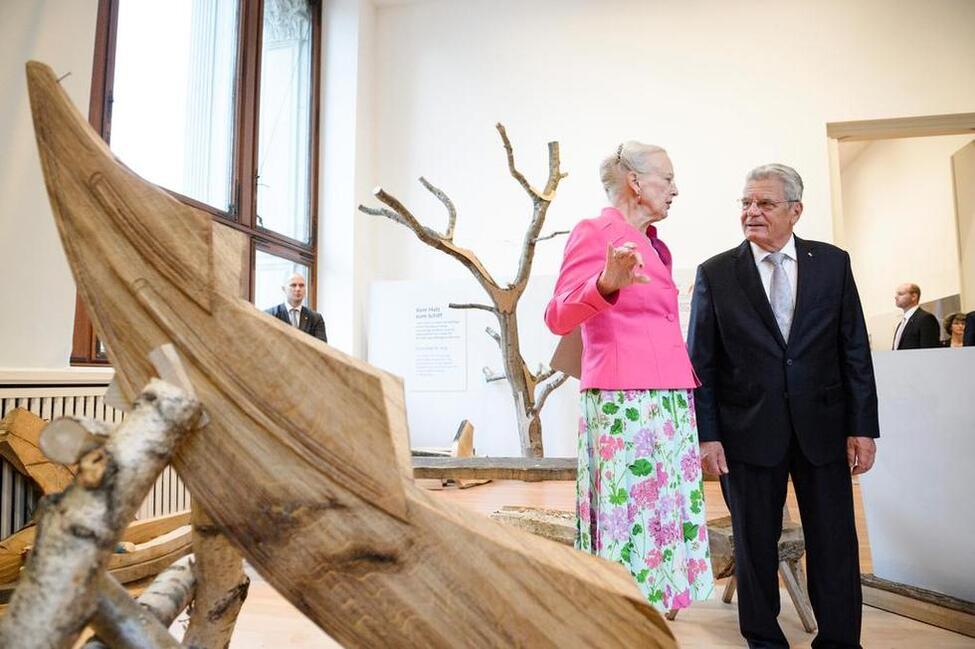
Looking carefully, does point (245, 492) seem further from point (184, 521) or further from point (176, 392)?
point (184, 521)

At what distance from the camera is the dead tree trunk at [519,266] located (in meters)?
3.71

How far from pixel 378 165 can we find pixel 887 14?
468cm

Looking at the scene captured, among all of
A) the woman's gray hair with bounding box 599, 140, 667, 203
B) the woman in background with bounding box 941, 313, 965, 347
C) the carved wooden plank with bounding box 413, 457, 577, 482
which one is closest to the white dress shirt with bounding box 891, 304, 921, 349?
the woman in background with bounding box 941, 313, 965, 347

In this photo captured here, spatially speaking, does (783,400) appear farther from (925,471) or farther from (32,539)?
(32,539)

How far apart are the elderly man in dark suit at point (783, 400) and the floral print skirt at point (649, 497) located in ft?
0.76

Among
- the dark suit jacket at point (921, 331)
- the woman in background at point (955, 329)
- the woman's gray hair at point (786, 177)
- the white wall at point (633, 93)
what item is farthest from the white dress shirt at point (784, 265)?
the dark suit jacket at point (921, 331)

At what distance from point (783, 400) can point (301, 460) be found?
53.2 inches

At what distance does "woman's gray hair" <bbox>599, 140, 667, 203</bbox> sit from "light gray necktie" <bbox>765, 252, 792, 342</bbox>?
413 millimetres

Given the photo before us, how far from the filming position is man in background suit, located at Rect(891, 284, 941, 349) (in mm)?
5297

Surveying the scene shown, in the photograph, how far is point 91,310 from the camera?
1.64 ft

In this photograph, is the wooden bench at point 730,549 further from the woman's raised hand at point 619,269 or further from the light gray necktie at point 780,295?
the woman's raised hand at point 619,269

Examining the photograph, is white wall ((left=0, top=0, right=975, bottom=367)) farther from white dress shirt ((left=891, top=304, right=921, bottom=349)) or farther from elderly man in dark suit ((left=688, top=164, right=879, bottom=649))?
elderly man in dark suit ((left=688, top=164, right=879, bottom=649))

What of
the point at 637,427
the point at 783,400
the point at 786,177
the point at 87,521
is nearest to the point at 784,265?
the point at 786,177

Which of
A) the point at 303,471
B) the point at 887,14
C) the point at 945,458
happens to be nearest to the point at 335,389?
the point at 303,471
